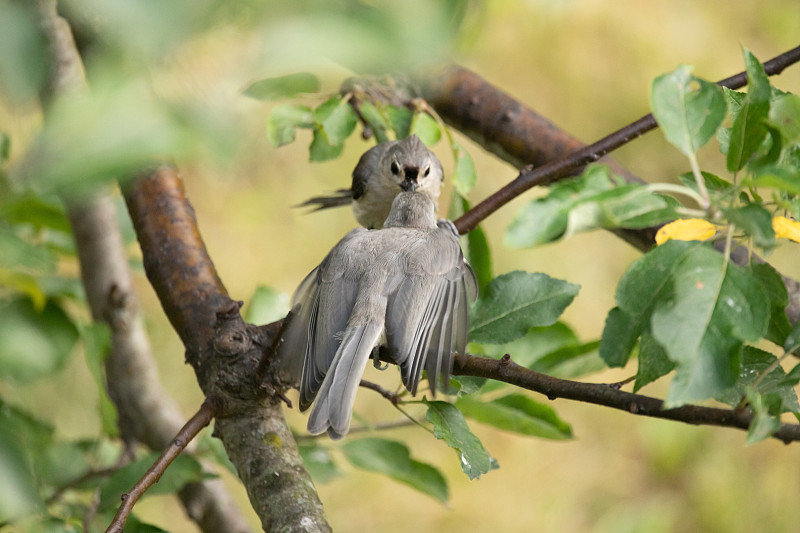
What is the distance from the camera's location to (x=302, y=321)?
165 centimetres

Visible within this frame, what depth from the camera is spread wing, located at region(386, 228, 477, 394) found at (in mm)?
1462

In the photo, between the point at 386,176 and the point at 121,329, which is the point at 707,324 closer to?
the point at 121,329

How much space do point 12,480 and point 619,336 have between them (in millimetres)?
844

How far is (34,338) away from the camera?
6.40 feet

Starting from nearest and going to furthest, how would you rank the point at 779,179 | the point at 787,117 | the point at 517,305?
the point at 779,179 → the point at 787,117 → the point at 517,305

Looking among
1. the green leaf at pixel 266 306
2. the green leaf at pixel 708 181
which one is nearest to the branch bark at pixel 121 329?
the green leaf at pixel 266 306

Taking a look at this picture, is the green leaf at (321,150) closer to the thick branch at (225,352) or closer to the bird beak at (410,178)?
the thick branch at (225,352)

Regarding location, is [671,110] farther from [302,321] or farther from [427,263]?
[302,321]

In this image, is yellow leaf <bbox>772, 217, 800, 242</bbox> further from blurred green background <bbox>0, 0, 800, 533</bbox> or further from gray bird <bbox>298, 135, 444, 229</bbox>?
blurred green background <bbox>0, 0, 800, 533</bbox>

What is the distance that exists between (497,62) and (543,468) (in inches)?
105

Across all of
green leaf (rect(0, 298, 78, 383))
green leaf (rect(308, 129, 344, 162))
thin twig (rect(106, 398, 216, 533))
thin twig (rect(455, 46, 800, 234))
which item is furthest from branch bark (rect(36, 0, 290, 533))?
thin twig (rect(455, 46, 800, 234))

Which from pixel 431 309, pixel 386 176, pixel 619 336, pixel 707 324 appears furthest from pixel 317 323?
pixel 386 176

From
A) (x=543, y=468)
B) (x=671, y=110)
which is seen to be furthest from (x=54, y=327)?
(x=543, y=468)

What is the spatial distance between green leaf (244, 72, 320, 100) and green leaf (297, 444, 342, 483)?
0.87 meters
